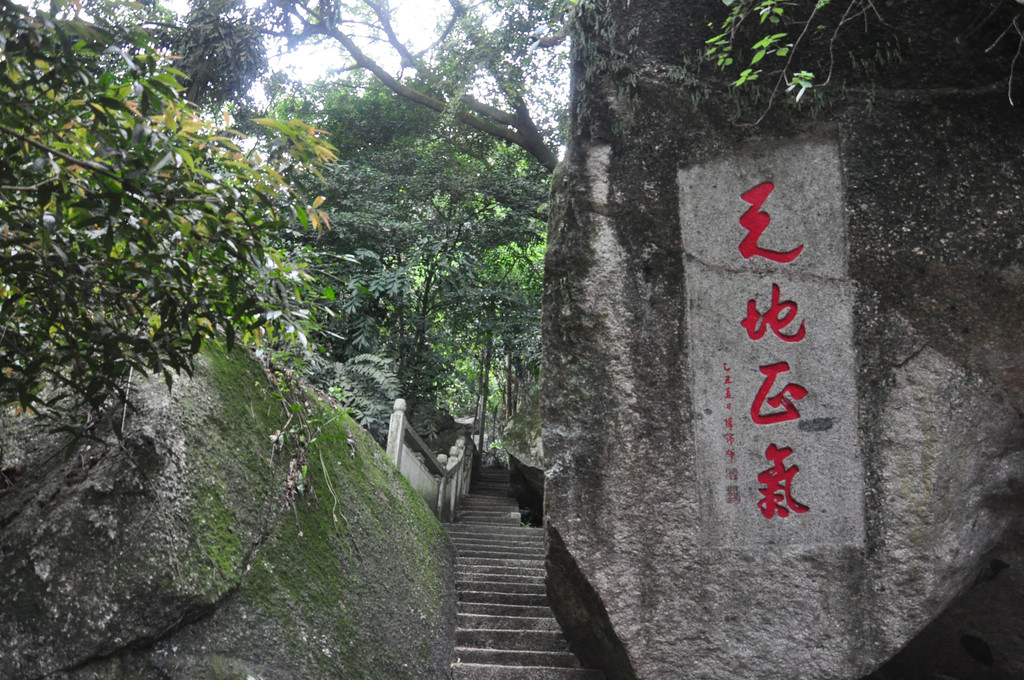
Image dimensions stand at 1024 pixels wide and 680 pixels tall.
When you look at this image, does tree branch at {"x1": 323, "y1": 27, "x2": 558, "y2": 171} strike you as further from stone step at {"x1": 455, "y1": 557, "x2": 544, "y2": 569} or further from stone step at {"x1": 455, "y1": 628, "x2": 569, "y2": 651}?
stone step at {"x1": 455, "y1": 628, "x2": 569, "y2": 651}

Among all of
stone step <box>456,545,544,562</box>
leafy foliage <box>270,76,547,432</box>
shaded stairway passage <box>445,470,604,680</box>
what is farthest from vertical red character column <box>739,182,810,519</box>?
leafy foliage <box>270,76,547,432</box>

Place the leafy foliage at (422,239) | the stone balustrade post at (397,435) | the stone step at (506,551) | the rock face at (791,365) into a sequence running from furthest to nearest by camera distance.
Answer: the leafy foliage at (422,239), the stone step at (506,551), the stone balustrade post at (397,435), the rock face at (791,365)

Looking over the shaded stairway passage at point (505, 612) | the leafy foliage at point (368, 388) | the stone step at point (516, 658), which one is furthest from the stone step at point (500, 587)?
the leafy foliage at point (368, 388)

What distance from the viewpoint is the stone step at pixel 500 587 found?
6137 millimetres

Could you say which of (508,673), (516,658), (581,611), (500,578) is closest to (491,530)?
(500,578)

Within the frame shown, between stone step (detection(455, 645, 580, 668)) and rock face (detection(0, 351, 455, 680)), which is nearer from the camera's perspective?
rock face (detection(0, 351, 455, 680))

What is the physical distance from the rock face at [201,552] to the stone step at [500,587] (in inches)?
65.7

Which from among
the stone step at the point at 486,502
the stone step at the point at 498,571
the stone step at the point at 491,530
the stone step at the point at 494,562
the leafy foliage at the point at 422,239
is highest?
the leafy foliage at the point at 422,239

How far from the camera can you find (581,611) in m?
3.51

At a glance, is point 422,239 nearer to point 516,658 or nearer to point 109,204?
point 516,658

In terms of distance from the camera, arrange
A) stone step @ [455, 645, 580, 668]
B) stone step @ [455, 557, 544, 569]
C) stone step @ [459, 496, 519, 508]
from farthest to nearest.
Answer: stone step @ [459, 496, 519, 508]
stone step @ [455, 557, 544, 569]
stone step @ [455, 645, 580, 668]

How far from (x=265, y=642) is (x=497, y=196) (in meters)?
7.59

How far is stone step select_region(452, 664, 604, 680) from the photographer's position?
180 inches

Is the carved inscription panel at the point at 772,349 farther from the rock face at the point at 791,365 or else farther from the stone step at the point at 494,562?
the stone step at the point at 494,562
